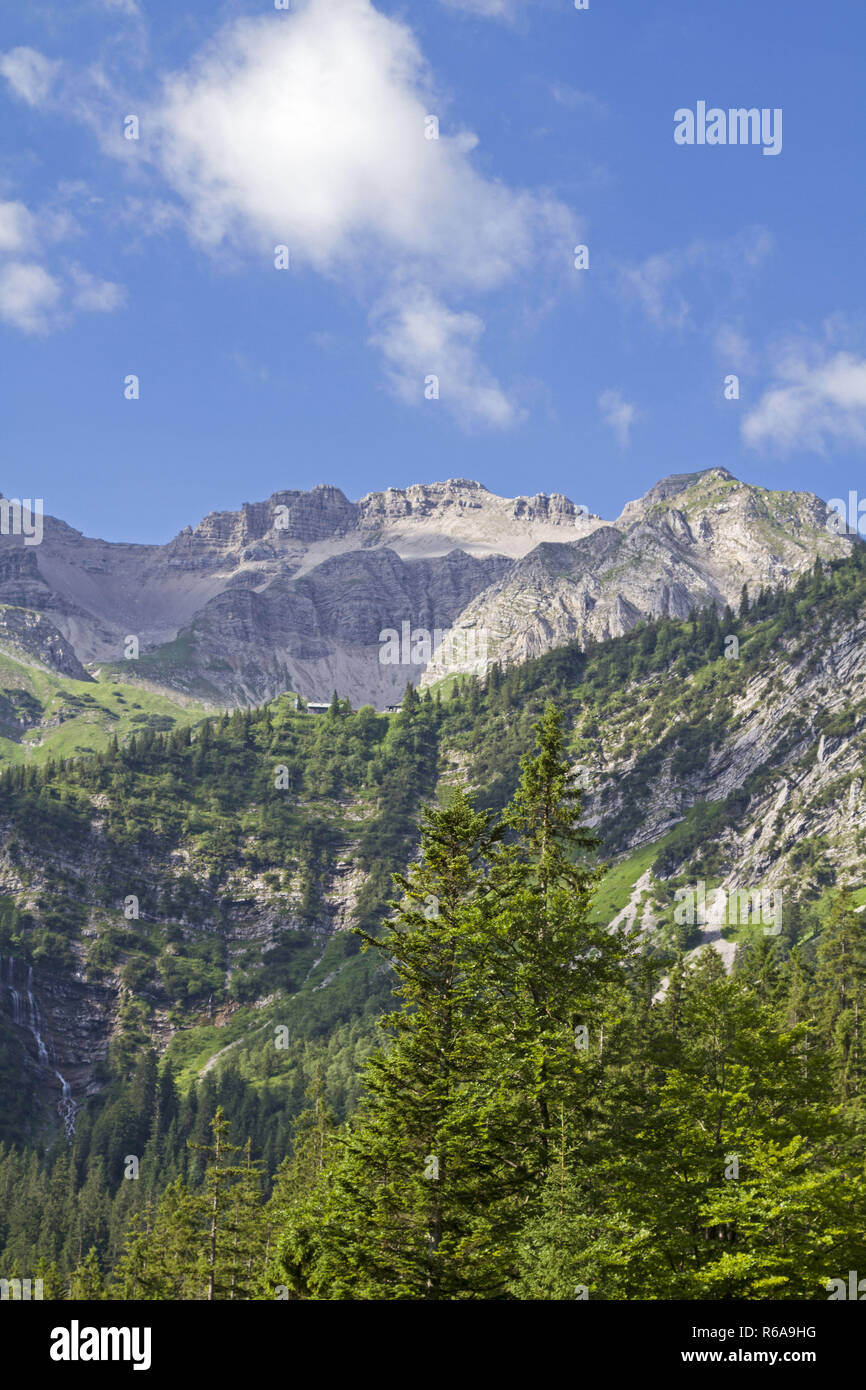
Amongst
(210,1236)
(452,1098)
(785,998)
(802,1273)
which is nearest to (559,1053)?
(452,1098)

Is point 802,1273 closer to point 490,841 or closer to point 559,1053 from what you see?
point 559,1053

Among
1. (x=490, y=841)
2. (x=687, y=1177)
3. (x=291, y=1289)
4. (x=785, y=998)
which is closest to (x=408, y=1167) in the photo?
Result: (x=687, y=1177)

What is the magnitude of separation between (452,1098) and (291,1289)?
22453 millimetres

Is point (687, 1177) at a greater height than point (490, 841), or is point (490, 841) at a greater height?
point (490, 841)

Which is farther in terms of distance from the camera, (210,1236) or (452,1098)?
(210,1236)

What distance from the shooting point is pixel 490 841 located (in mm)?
46719

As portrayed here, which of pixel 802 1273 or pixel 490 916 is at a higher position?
pixel 490 916

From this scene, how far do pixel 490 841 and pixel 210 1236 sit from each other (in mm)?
50497

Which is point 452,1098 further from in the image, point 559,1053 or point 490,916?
point 490,916

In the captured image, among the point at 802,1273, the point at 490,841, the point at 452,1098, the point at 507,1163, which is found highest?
the point at 490,841

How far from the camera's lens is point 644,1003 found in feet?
269
